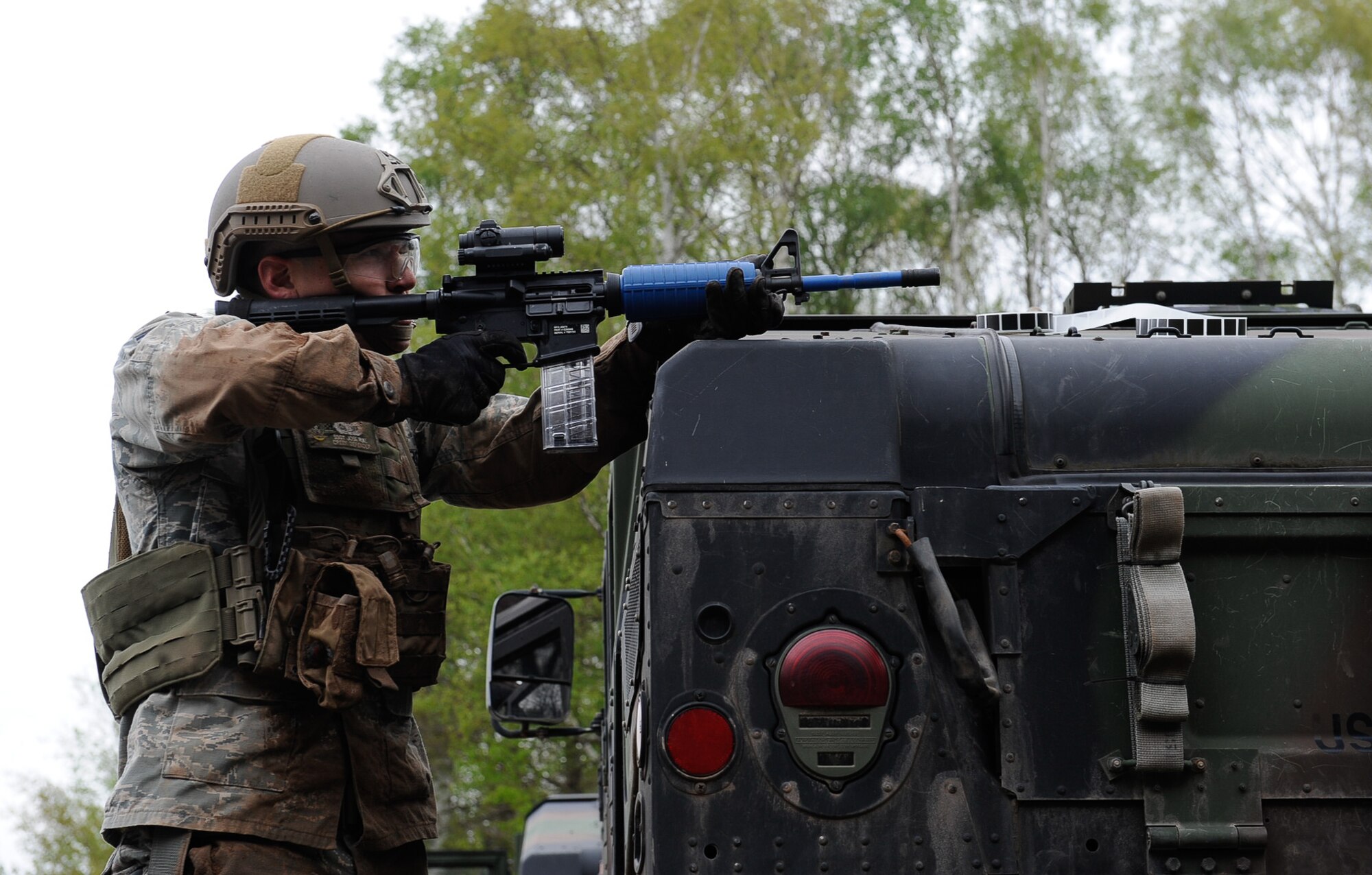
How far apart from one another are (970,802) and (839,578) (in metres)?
0.44

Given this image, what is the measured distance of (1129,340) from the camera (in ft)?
10.2

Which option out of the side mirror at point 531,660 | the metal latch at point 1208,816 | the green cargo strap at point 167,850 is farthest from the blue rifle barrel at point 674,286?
the side mirror at point 531,660

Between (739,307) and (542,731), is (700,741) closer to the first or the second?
(739,307)

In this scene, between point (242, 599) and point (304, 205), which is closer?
point (242, 599)

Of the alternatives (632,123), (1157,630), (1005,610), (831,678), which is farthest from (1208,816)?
(632,123)

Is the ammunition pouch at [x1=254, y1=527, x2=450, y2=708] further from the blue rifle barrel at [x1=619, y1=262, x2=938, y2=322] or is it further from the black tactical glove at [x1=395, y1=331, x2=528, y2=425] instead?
the blue rifle barrel at [x1=619, y1=262, x2=938, y2=322]

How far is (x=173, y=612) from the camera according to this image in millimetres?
3596

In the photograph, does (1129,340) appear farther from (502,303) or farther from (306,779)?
(306,779)

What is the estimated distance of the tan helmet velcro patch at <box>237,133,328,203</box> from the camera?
386 centimetres

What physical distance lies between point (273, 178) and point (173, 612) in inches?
41.5

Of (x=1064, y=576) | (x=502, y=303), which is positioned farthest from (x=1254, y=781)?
(x=502, y=303)

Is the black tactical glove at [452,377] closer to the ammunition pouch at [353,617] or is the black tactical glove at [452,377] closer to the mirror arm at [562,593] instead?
the ammunition pouch at [353,617]

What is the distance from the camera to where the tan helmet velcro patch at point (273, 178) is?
3.86 meters

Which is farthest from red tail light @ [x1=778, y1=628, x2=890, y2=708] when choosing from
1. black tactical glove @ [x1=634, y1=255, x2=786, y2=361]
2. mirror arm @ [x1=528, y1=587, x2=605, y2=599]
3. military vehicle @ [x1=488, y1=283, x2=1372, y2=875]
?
mirror arm @ [x1=528, y1=587, x2=605, y2=599]
